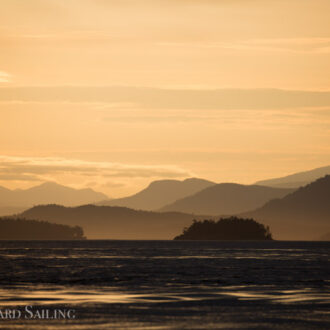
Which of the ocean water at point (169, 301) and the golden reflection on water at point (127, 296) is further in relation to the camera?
the golden reflection on water at point (127, 296)

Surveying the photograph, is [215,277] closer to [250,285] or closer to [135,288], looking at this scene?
[250,285]

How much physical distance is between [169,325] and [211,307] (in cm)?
1133

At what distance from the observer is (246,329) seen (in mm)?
56188

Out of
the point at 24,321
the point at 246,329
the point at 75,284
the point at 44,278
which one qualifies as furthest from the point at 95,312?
the point at 44,278

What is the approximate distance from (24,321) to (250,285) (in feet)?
127

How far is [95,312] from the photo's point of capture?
6378cm

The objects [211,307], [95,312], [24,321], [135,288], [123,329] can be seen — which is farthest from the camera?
[135,288]

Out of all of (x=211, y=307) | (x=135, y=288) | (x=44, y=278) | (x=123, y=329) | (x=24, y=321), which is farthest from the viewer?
(x=44, y=278)

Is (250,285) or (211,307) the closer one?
(211,307)

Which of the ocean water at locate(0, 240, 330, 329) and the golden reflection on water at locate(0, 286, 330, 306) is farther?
the golden reflection on water at locate(0, 286, 330, 306)

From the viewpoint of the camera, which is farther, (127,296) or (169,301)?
(127,296)

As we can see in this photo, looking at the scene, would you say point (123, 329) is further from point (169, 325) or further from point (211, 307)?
point (211, 307)

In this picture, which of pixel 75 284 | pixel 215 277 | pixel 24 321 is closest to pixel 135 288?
pixel 75 284

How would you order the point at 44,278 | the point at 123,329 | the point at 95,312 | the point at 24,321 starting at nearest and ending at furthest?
the point at 123,329 → the point at 24,321 → the point at 95,312 → the point at 44,278
